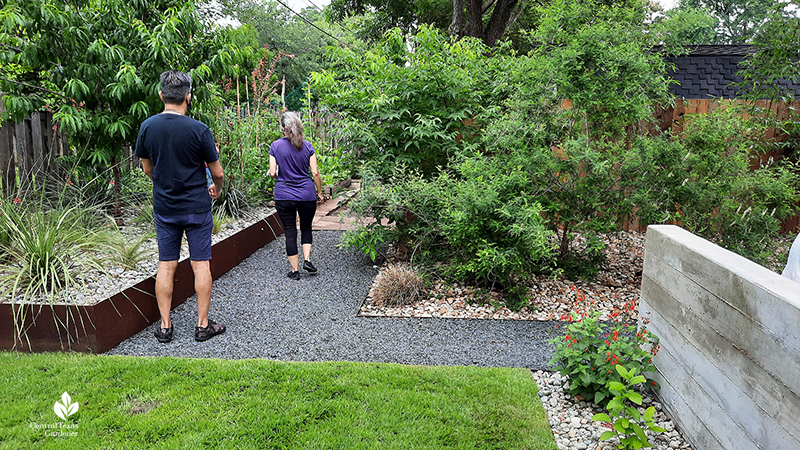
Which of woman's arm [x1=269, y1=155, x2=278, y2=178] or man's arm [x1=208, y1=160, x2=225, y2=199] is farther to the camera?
woman's arm [x1=269, y1=155, x2=278, y2=178]

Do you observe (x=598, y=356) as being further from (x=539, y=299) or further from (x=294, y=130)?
(x=294, y=130)

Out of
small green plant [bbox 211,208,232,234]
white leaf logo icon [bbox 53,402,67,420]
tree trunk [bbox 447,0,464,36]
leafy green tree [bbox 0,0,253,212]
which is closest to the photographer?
white leaf logo icon [bbox 53,402,67,420]

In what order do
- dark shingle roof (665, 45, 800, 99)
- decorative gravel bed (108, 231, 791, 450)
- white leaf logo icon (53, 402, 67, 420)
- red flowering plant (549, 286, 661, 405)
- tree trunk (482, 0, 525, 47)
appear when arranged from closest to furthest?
white leaf logo icon (53, 402, 67, 420), red flowering plant (549, 286, 661, 405), decorative gravel bed (108, 231, 791, 450), dark shingle roof (665, 45, 800, 99), tree trunk (482, 0, 525, 47)

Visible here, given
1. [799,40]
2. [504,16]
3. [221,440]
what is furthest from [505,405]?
[504,16]

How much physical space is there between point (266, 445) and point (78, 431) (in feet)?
3.18

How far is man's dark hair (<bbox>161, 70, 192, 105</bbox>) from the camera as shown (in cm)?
352

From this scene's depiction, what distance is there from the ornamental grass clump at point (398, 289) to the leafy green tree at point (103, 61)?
9.23 feet

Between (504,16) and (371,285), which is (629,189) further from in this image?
(504,16)

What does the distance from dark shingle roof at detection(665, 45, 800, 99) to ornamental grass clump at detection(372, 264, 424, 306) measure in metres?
5.80

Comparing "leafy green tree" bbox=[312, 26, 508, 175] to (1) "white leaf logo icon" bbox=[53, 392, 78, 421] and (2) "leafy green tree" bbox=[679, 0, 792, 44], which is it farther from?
(2) "leafy green tree" bbox=[679, 0, 792, 44]

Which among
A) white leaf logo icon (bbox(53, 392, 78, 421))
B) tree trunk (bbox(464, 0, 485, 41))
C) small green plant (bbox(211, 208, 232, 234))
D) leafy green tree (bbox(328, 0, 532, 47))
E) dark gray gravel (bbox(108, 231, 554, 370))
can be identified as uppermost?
leafy green tree (bbox(328, 0, 532, 47))

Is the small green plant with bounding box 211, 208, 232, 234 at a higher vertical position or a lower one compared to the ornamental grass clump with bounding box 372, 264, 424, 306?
higher

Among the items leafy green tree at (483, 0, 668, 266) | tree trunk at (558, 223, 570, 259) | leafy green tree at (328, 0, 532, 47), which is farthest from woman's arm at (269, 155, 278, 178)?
leafy green tree at (328, 0, 532, 47)

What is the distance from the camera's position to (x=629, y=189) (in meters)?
4.73
